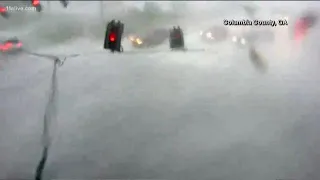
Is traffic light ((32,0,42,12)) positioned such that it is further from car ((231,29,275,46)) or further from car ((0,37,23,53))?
car ((231,29,275,46))

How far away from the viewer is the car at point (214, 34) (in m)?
1.32

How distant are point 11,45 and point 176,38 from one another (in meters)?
0.49

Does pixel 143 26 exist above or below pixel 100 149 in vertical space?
above

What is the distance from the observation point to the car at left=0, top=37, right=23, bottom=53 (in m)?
1.32

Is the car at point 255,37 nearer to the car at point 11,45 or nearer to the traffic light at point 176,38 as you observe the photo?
the traffic light at point 176,38

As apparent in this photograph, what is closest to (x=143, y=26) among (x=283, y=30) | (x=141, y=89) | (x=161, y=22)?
(x=161, y=22)

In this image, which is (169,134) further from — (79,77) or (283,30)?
(283,30)

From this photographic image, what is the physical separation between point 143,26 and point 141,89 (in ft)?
0.61

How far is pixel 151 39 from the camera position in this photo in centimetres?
132

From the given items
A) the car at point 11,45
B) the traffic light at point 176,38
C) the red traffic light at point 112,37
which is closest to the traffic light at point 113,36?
the red traffic light at point 112,37

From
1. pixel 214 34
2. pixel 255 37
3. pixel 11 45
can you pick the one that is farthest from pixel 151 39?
pixel 11 45

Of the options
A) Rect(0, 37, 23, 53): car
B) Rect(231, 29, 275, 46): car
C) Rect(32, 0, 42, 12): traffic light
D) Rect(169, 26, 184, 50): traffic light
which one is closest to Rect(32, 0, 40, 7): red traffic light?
Rect(32, 0, 42, 12): traffic light

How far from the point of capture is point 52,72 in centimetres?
133

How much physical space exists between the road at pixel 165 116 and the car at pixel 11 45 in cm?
3
